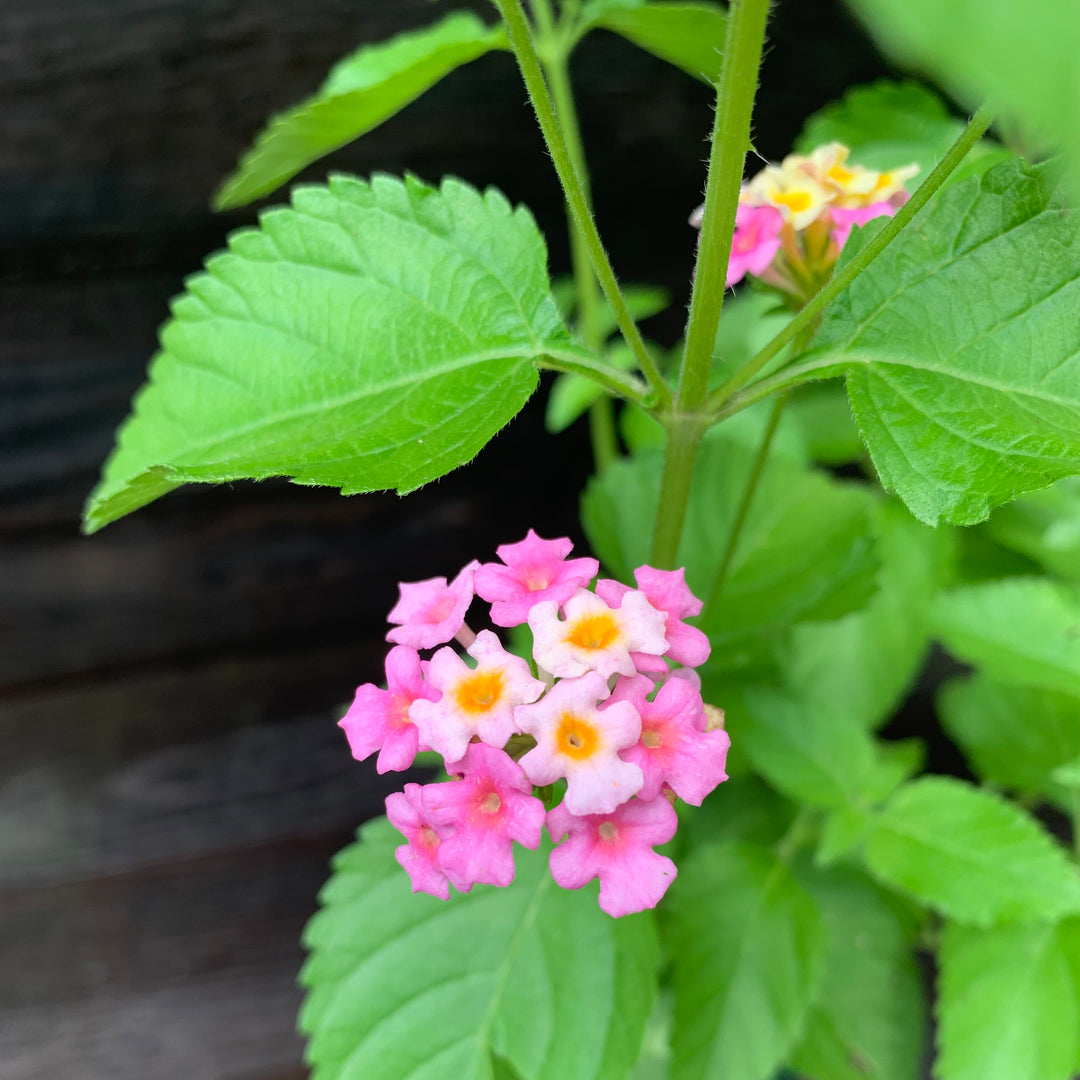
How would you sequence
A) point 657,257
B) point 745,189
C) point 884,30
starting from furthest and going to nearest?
point 657,257, point 745,189, point 884,30

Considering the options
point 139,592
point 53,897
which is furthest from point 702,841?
point 53,897

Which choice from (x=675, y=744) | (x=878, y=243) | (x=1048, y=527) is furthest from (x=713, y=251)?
(x=1048, y=527)

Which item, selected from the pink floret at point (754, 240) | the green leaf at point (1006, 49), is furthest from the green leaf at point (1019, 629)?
the green leaf at point (1006, 49)

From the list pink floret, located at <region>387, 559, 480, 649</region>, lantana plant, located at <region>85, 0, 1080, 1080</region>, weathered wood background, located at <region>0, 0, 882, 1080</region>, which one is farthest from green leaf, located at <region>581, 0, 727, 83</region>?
pink floret, located at <region>387, 559, 480, 649</region>

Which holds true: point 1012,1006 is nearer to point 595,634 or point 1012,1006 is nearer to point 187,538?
point 595,634

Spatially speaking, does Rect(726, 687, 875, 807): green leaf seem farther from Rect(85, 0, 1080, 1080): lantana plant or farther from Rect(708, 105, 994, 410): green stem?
Rect(708, 105, 994, 410): green stem

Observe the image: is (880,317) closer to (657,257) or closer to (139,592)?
(657,257)
